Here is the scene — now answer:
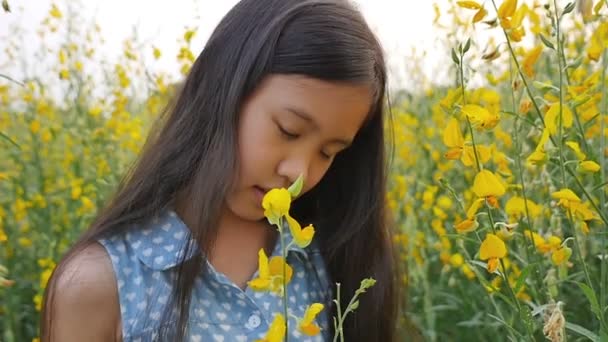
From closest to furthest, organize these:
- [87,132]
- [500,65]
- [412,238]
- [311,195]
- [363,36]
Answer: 1. [363,36]
2. [311,195]
3. [412,238]
4. [87,132]
5. [500,65]

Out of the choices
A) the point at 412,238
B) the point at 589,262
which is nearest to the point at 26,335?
the point at 412,238

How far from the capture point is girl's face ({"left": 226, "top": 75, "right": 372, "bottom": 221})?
1.11m

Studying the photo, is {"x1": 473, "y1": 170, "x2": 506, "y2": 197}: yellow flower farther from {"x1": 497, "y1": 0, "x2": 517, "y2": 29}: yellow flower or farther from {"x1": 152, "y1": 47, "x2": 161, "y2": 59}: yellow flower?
{"x1": 152, "y1": 47, "x2": 161, "y2": 59}: yellow flower

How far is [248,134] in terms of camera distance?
44.9 inches

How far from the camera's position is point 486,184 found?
861 millimetres

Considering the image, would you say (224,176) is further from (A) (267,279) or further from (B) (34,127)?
(B) (34,127)

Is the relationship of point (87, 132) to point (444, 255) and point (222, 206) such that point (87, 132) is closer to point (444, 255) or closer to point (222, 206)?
point (444, 255)

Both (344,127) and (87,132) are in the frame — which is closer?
(344,127)

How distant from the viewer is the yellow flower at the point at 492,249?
853 mm

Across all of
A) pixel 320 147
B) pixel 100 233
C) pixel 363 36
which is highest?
pixel 363 36

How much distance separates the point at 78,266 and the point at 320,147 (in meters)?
0.33

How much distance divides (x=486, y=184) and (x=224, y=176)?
0.38 meters

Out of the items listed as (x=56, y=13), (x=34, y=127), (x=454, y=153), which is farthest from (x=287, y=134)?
(x=56, y=13)

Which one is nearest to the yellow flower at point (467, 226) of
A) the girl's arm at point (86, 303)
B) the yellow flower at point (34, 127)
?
the girl's arm at point (86, 303)
